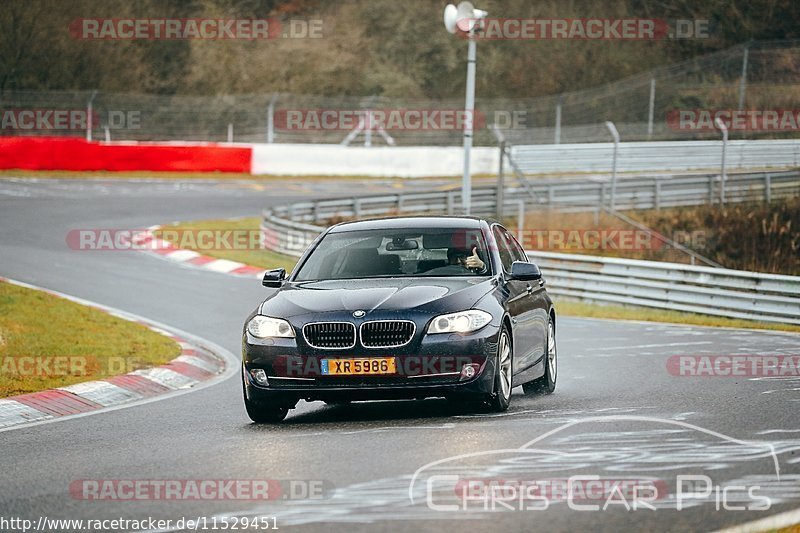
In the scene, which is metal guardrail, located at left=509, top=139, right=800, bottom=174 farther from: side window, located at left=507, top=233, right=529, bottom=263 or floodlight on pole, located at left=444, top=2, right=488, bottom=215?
side window, located at left=507, top=233, right=529, bottom=263

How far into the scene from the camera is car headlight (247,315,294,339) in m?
9.99

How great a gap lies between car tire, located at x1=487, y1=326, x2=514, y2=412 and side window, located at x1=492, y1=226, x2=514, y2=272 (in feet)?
3.22

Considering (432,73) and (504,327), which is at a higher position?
(432,73)

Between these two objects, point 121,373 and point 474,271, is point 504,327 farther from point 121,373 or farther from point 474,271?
point 121,373

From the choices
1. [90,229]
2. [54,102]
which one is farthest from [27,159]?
A: [90,229]

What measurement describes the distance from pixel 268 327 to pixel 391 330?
92 cm

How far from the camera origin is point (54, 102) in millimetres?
45312

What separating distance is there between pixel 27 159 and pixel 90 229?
49.1ft

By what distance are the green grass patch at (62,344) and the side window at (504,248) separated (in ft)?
13.2

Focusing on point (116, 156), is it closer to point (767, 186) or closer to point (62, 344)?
point (767, 186)

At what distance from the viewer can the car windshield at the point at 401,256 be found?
35.9 ft
